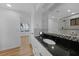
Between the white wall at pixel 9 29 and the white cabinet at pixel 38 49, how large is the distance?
30cm

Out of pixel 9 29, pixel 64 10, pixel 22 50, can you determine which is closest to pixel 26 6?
pixel 9 29

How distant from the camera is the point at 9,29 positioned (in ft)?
5.74

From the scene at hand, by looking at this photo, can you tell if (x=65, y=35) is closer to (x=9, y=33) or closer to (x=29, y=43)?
Result: (x=29, y=43)

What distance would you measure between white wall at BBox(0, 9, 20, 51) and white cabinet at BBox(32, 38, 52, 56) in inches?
12.0

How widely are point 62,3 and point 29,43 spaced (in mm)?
904

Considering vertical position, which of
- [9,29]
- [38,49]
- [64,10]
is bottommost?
[38,49]

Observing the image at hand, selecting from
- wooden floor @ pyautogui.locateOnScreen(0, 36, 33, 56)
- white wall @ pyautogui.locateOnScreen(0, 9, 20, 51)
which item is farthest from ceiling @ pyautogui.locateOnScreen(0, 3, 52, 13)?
wooden floor @ pyautogui.locateOnScreen(0, 36, 33, 56)

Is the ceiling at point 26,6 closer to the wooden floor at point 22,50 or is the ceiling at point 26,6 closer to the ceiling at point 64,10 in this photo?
the ceiling at point 64,10

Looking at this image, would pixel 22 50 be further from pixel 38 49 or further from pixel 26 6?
pixel 26 6

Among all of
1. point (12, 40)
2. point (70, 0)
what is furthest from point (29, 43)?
point (70, 0)

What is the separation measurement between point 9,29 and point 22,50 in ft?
1.40

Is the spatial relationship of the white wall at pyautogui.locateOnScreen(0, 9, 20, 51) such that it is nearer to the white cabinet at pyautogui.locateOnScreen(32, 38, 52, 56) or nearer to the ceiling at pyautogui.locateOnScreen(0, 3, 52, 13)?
the ceiling at pyautogui.locateOnScreen(0, 3, 52, 13)

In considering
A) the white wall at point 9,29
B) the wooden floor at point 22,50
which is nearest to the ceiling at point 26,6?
the white wall at point 9,29

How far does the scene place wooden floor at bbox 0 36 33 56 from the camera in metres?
1.72
